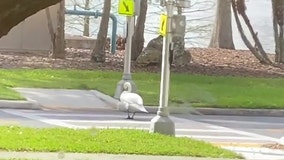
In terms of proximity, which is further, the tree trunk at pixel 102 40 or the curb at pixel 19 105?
the tree trunk at pixel 102 40

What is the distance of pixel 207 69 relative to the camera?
84.4 ft

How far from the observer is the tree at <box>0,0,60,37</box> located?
11.7ft

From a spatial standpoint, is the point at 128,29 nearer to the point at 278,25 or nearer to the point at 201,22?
the point at 278,25

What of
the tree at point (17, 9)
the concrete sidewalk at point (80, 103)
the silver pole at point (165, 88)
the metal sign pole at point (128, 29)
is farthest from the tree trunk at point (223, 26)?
the tree at point (17, 9)

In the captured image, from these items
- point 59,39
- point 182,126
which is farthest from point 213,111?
point 59,39

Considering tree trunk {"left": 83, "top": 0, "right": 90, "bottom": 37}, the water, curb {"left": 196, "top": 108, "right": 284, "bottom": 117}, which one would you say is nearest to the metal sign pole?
curb {"left": 196, "top": 108, "right": 284, "bottom": 117}

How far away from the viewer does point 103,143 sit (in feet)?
35.6

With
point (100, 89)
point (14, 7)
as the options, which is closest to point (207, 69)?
point (100, 89)

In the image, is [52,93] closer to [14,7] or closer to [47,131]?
[47,131]

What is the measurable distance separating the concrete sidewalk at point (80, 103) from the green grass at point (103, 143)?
491 centimetres

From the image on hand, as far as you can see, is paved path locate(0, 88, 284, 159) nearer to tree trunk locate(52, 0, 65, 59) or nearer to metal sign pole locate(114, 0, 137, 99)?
metal sign pole locate(114, 0, 137, 99)

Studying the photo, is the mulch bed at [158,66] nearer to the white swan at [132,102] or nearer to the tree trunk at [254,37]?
the tree trunk at [254,37]

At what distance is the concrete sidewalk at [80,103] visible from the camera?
1684 cm

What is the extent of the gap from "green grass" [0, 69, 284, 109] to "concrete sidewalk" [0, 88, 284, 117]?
1.24 ft
